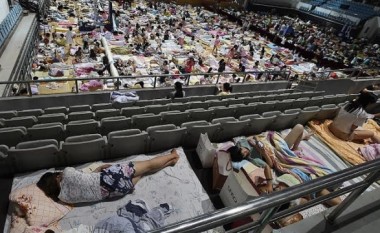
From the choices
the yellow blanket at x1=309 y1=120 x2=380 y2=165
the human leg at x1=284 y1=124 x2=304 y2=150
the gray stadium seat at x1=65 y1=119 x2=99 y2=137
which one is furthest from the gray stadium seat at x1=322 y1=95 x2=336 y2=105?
the gray stadium seat at x1=65 y1=119 x2=99 y2=137

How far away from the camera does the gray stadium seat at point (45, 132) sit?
4.27m

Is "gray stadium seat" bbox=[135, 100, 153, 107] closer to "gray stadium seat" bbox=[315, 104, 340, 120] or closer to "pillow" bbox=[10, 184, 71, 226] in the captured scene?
"pillow" bbox=[10, 184, 71, 226]

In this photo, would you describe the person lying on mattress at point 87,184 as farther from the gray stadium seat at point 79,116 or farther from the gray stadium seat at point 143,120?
the gray stadium seat at point 79,116

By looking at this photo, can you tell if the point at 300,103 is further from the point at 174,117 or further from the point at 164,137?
the point at 164,137

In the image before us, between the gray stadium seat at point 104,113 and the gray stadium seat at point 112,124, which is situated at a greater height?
the gray stadium seat at point 112,124

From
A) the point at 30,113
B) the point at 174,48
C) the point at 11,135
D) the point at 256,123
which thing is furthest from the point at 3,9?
the point at 256,123

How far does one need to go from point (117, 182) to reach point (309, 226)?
2.44 m

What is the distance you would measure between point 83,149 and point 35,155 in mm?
633

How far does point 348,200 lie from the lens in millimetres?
2066

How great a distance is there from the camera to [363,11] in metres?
27.6

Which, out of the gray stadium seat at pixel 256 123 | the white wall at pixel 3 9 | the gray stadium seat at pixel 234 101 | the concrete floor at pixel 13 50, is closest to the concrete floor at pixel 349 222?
the gray stadium seat at pixel 256 123

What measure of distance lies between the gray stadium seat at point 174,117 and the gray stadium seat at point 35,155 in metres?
2.11

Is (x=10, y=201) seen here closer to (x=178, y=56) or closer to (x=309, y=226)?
(x=309, y=226)

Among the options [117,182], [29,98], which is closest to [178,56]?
[29,98]
